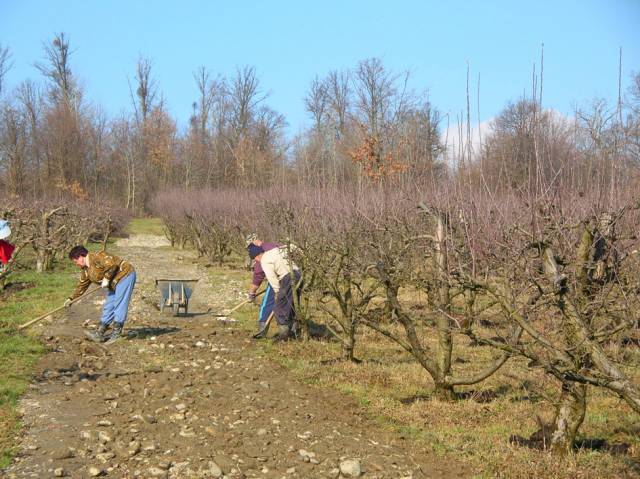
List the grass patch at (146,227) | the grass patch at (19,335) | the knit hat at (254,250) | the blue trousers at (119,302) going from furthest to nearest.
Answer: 1. the grass patch at (146,227)
2. the knit hat at (254,250)
3. the blue trousers at (119,302)
4. the grass patch at (19,335)

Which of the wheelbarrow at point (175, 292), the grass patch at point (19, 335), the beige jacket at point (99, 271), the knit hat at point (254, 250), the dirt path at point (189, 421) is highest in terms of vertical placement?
the knit hat at point (254, 250)

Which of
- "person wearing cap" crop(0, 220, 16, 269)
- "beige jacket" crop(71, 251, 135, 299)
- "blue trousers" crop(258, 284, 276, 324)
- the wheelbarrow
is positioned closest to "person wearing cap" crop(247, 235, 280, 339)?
"blue trousers" crop(258, 284, 276, 324)

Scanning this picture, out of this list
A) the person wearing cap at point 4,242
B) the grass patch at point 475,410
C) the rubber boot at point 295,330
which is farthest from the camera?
the rubber boot at point 295,330

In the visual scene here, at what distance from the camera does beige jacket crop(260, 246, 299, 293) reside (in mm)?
9953

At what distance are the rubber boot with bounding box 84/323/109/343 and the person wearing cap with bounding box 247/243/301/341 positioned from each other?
8.14ft

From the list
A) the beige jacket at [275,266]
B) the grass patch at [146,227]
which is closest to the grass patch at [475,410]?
the beige jacket at [275,266]

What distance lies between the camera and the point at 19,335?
32.4 ft

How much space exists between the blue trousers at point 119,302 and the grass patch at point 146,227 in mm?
28675

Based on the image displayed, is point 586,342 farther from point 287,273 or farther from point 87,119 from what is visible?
point 87,119

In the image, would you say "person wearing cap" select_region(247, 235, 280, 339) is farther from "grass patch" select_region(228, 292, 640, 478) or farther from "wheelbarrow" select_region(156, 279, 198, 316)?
"wheelbarrow" select_region(156, 279, 198, 316)

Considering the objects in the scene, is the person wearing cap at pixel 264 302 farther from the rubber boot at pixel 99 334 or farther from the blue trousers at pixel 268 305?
the rubber boot at pixel 99 334

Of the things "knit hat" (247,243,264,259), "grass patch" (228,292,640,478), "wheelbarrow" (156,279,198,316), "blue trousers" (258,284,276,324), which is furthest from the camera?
"wheelbarrow" (156,279,198,316)

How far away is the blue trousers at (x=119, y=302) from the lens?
31.8ft

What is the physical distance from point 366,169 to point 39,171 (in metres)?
37.3
